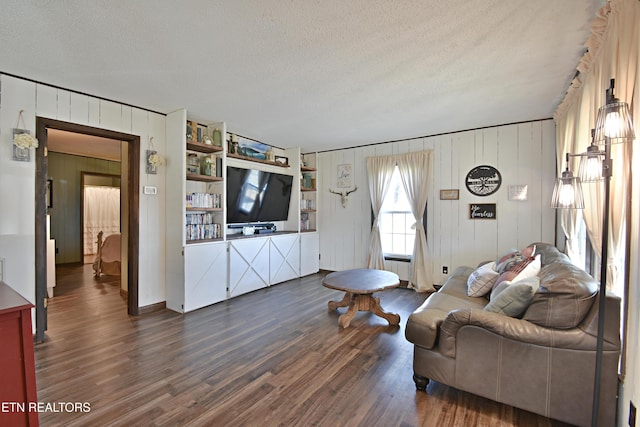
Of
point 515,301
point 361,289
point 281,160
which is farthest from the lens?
point 281,160

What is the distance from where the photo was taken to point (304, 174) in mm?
5871

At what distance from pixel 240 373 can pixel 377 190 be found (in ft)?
11.9

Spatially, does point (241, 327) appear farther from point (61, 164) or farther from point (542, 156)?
point (61, 164)

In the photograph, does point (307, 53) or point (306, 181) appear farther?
point (306, 181)

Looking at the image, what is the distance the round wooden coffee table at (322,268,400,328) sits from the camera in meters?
3.09

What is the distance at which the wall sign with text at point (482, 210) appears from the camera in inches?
163

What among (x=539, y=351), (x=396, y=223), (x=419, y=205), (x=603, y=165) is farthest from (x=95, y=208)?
(x=603, y=165)

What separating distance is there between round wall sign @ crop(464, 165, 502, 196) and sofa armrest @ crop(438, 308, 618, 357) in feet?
9.26

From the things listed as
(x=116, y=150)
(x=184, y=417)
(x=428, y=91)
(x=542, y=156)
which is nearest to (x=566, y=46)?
(x=428, y=91)

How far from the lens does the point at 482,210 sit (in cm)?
422

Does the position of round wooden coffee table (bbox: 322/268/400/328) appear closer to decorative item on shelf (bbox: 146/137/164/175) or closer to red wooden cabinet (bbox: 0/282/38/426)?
red wooden cabinet (bbox: 0/282/38/426)

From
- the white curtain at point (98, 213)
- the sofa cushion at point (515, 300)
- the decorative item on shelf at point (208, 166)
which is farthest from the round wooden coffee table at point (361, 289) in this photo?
the white curtain at point (98, 213)

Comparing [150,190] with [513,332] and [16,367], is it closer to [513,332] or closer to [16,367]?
[16,367]

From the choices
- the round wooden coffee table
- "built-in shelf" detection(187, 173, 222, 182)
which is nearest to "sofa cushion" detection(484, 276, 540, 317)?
the round wooden coffee table
